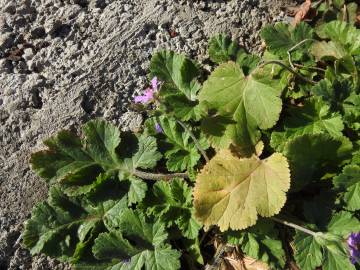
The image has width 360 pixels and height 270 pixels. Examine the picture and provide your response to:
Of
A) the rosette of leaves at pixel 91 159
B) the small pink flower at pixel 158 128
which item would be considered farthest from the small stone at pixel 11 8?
the small pink flower at pixel 158 128

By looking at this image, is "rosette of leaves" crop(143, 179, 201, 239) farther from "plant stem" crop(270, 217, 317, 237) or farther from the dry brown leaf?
the dry brown leaf

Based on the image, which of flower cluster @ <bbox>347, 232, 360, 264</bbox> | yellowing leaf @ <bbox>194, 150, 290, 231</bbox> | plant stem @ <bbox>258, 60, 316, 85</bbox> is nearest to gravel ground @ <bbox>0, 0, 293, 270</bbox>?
plant stem @ <bbox>258, 60, 316, 85</bbox>

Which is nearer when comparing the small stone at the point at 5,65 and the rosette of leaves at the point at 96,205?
the rosette of leaves at the point at 96,205

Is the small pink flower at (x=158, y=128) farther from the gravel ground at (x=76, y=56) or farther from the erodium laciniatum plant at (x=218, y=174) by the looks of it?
the gravel ground at (x=76, y=56)

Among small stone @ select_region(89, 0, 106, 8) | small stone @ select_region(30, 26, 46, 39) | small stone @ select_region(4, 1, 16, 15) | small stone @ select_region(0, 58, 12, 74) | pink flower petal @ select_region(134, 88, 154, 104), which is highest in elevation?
small stone @ select_region(4, 1, 16, 15)

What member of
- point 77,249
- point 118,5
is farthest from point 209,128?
point 118,5

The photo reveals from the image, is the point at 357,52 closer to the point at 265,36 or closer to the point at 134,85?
the point at 265,36
